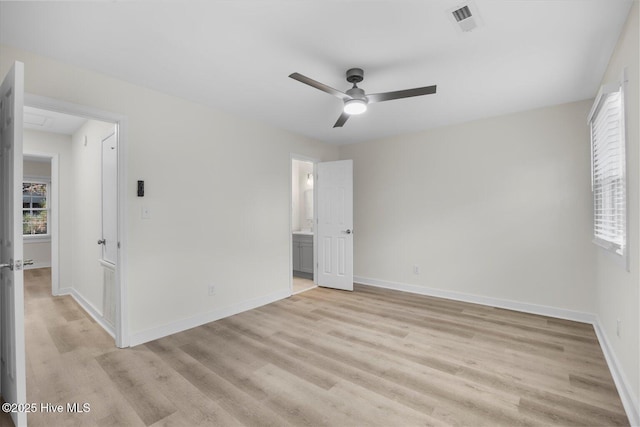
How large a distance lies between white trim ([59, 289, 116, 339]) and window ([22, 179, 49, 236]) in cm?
361

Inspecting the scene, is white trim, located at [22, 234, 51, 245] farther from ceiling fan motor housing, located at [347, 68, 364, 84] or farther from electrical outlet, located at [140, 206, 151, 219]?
ceiling fan motor housing, located at [347, 68, 364, 84]

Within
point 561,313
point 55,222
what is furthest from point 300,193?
point 561,313

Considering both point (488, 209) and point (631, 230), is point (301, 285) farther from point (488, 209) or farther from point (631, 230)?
point (631, 230)

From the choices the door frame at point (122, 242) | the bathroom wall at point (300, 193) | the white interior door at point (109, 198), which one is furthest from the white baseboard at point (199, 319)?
the bathroom wall at point (300, 193)

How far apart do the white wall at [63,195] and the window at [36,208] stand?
3106mm

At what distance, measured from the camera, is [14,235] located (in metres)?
1.73

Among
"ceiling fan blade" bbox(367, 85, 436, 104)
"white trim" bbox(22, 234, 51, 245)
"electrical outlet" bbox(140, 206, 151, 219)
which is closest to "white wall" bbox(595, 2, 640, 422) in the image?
"ceiling fan blade" bbox(367, 85, 436, 104)

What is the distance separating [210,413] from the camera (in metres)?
1.95

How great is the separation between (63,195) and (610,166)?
22.6 feet

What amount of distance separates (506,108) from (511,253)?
6.18ft

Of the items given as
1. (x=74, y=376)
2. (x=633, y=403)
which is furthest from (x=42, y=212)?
(x=633, y=403)

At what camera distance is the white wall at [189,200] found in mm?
2854

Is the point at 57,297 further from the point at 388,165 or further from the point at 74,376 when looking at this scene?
the point at 388,165

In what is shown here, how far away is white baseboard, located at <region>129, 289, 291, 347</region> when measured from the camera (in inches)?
117
